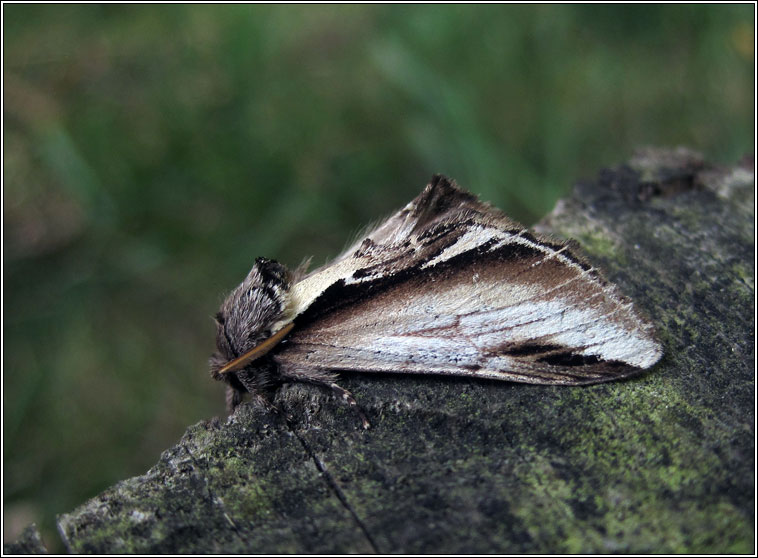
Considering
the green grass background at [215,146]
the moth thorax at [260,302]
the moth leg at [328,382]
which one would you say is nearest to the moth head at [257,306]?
the moth thorax at [260,302]

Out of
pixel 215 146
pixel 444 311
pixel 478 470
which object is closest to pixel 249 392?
pixel 444 311

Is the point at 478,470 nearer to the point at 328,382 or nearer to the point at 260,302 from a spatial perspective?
the point at 328,382

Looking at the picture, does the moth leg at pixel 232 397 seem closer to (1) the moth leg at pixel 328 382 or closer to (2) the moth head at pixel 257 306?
(2) the moth head at pixel 257 306

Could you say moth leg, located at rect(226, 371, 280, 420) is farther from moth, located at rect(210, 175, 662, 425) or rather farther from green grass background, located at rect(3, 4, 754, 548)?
green grass background, located at rect(3, 4, 754, 548)

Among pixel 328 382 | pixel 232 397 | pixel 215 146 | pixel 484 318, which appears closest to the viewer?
pixel 328 382

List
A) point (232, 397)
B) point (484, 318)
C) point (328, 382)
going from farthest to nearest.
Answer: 1. point (232, 397)
2. point (484, 318)
3. point (328, 382)

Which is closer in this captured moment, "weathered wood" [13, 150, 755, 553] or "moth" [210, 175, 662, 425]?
Answer: "weathered wood" [13, 150, 755, 553]

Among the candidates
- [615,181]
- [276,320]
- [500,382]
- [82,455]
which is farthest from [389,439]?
[82,455]

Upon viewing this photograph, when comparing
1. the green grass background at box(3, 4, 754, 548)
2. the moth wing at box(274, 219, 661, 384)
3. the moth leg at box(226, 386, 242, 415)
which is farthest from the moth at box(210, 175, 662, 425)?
the green grass background at box(3, 4, 754, 548)
